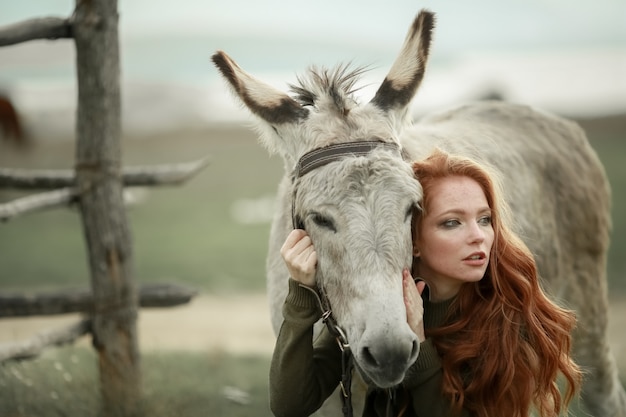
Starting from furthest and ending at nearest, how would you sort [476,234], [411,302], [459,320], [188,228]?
[188,228] < [459,320] < [476,234] < [411,302]

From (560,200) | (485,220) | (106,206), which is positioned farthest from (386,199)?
(106,206)

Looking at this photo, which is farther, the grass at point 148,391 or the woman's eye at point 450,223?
the grass at point 148,391

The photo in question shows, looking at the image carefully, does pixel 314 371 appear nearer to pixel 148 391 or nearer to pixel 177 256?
pixel 148 391

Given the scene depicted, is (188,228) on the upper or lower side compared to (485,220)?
lower

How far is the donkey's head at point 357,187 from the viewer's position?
2287mm

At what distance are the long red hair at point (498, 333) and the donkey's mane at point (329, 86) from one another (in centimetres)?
45

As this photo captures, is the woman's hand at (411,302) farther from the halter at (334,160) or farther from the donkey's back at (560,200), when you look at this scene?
the donkey's back at (560,200)

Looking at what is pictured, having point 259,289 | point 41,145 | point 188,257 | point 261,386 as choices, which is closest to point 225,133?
point 41,145

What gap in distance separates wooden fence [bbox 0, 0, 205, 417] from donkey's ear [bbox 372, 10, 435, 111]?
2457mm

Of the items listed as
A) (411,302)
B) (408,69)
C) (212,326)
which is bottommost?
(212,326)

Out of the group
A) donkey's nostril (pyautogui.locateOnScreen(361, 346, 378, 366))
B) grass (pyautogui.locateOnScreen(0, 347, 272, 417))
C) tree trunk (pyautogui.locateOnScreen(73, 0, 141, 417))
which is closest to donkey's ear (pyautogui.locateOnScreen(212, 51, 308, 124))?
donkey's nostril (pyautogui.locateOnScreen(361, 346, 378, 366))

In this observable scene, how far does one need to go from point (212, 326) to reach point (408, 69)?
7729 millimetres

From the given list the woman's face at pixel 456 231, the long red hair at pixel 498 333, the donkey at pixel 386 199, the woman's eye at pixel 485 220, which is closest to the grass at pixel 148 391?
the donkey at pixel 386 199

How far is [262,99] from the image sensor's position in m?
2.88
